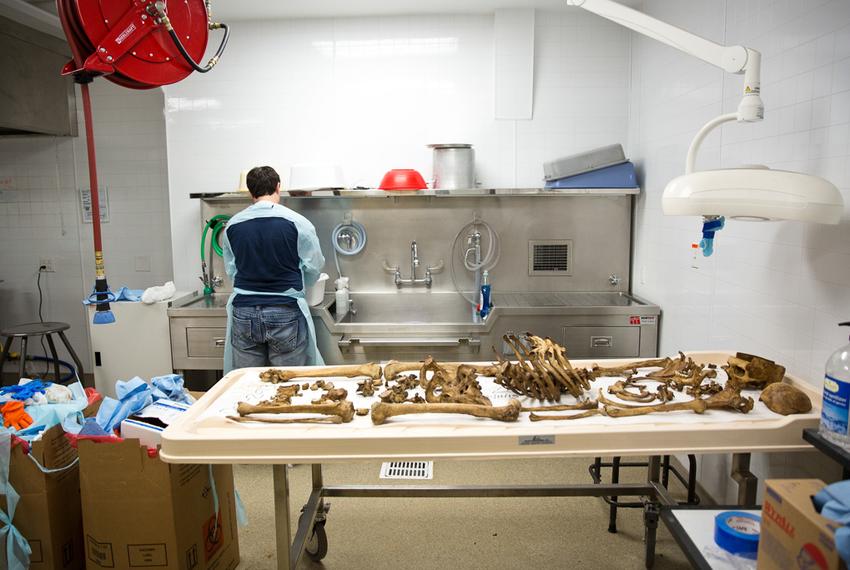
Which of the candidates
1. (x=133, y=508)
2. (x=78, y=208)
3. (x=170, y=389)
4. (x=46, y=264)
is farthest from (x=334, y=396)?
(x=46, y=264)

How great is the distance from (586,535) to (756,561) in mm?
1495

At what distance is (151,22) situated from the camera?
155 centimetres

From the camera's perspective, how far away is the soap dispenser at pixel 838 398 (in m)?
1.41

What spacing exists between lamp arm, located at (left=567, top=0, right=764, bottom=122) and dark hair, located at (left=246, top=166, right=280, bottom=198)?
1.79 metres

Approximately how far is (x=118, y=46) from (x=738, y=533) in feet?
6.34

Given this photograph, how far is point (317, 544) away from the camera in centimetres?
247

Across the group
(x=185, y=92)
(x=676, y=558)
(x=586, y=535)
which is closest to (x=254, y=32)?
(x=185, y=92)

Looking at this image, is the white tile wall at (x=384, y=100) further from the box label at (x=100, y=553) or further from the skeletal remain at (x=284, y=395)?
the box label at (x=100, y=553)

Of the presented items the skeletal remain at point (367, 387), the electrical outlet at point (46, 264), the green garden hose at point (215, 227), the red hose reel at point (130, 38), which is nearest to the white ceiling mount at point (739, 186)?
the skeletal remain at point (367, 387)

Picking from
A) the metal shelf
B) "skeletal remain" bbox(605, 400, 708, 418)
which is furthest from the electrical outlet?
"skeletal remain" bbox(605, 400, 708, 418)

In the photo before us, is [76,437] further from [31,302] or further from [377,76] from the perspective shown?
[31,302]

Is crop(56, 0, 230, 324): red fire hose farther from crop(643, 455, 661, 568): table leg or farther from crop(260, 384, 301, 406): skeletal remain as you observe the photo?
crop(643, 455, 661, 568): table leg

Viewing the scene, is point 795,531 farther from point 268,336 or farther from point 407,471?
point 268,336

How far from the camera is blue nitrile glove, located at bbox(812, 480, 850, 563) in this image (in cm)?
95
